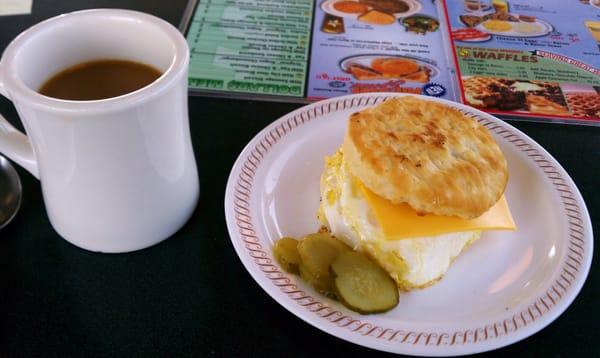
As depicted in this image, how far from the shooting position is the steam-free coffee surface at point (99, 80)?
0.89 meters

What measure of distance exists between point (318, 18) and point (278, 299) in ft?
3.50

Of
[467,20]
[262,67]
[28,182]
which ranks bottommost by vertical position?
[28,182]

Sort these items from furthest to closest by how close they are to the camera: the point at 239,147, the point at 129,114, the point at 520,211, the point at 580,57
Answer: the point at 580,57 < the point at 239,147 < the point at 520,211 < the point at 129,114

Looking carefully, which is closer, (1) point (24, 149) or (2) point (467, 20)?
(1) point (24, 149)

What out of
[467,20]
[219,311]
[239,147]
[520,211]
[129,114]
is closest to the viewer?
[129,114]

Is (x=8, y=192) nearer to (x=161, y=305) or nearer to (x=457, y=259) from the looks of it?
(x=161, y=305)

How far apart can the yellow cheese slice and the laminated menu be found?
503mm

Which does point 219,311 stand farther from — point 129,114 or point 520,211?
point 520,211

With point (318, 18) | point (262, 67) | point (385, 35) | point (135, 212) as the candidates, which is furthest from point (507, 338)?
point (318, 18)

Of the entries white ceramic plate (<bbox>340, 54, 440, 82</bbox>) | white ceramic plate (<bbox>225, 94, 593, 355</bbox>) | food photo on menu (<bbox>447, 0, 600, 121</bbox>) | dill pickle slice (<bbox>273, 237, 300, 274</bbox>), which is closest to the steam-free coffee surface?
white ceramic plate (<bbox>225, 94, 593, 355</bbox>)

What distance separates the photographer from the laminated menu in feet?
4.51

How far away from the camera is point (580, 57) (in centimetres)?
154

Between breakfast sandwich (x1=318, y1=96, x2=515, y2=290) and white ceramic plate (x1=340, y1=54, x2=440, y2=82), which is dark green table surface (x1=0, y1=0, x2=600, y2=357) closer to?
breakfast sandwich (x1=318, y1=96, x2=515, y2=290)

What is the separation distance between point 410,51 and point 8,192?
1067 mm
